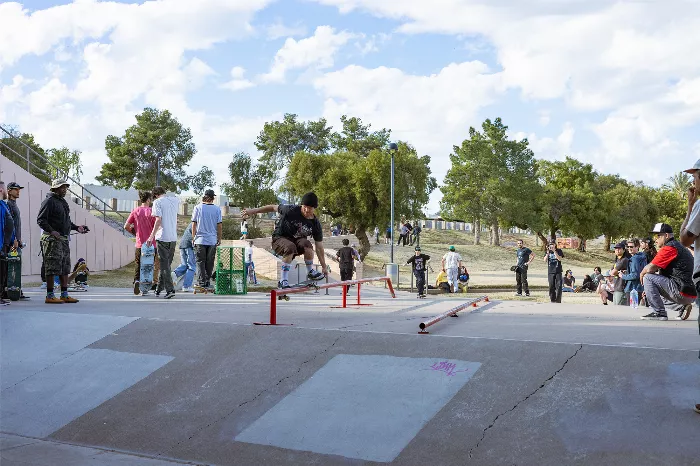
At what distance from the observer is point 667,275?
341 inches

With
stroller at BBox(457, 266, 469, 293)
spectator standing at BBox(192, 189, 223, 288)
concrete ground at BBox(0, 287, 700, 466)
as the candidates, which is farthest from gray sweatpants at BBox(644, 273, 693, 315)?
stroller at BBox(457, 266, 469, 293)

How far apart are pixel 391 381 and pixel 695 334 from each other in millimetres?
3471

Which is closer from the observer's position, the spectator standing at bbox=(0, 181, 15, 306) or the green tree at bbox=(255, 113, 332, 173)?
the spectator standing at bbox=(0, 181, 15, 306)

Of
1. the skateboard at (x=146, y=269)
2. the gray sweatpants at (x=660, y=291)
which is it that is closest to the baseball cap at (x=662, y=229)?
the gray sweatpants at (x=660, y=291)

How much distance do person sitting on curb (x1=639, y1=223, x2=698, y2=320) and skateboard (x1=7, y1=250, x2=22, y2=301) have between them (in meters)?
9.04

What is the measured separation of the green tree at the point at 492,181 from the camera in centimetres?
5484

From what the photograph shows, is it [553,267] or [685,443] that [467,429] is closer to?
[685,443]

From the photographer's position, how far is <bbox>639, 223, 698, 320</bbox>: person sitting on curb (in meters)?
8.52

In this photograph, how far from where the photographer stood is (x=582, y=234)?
61562 mm

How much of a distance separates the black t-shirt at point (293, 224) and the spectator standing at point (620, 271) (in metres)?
6.81

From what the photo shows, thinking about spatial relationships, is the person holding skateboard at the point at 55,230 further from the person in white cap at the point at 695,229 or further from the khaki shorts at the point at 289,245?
the person in white cap at the point at 695,229

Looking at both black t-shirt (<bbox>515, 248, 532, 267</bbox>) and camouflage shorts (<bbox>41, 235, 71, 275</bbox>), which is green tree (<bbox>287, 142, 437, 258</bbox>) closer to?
black t-shirt (<bbox>515, 248, 532, 267</bbox>)

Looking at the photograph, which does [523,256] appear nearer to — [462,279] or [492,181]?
[462,279]

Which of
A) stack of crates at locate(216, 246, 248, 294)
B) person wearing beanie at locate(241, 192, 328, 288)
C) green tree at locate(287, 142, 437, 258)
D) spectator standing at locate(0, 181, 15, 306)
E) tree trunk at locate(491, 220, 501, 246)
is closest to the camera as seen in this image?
spectator standing at locate(0, 181, 15, 306)
